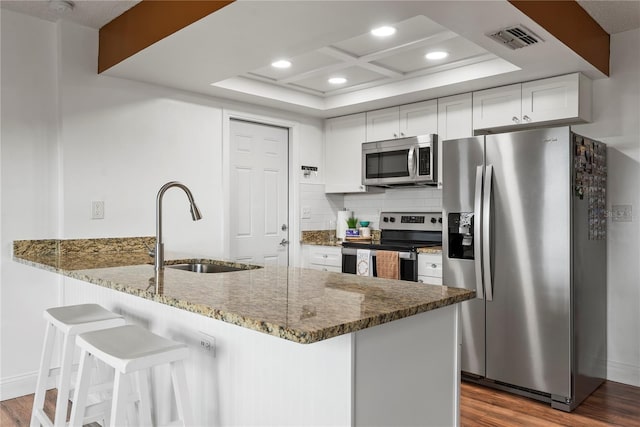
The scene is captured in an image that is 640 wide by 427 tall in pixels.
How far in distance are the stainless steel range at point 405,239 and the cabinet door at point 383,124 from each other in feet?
2.50

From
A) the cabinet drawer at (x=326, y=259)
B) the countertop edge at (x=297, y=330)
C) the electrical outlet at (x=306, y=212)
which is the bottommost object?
the cabinet drawer at (x=326, y=259)

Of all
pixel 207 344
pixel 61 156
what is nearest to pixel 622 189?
pixel 207 344

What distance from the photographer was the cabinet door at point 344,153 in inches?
187

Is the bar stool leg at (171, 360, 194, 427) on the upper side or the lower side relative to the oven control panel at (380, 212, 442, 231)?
lower

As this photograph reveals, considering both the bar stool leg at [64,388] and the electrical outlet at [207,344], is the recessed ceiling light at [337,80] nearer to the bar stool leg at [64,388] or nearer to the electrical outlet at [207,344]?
the electrical outlet at [207,344]

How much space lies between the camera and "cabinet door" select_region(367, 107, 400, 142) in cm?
442

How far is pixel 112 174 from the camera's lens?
11.2 ft

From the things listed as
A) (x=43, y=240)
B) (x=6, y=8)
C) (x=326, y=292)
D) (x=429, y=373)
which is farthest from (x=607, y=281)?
(x=6, y=8)

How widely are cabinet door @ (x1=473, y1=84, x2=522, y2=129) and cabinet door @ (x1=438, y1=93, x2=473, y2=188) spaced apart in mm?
64

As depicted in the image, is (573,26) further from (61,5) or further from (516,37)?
(61,5)

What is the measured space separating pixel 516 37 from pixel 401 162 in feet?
5.82

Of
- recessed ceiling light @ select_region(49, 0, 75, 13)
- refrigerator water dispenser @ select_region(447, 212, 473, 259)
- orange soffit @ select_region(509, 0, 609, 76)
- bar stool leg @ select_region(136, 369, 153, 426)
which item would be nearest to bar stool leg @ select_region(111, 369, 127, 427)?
bar stool leg @ select_region(136, 369, 153, 426)

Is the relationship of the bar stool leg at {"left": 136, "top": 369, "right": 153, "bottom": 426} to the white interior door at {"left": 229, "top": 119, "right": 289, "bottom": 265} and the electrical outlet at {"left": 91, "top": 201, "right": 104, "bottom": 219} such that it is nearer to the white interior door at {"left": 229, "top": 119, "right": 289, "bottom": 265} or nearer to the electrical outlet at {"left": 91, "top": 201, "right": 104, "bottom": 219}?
the electrical outlet at {"left": 91, "top": 201, "right": 104, "bottom": 219}

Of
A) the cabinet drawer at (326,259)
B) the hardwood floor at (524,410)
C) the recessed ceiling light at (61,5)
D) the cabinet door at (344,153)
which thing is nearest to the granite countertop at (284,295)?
the hardwood floor at (524,410)
